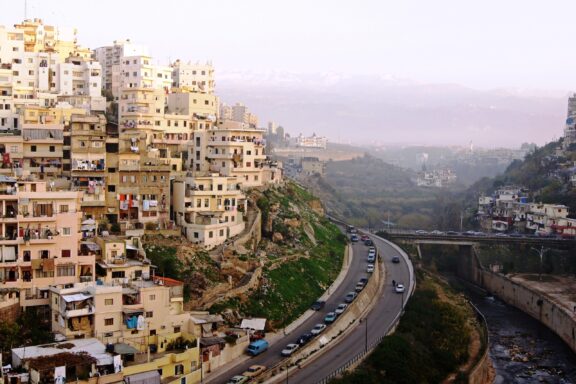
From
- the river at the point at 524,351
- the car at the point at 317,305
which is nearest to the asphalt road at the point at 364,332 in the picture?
the car at the point at 317,305

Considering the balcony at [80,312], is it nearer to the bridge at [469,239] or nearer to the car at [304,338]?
the car at [304,338]

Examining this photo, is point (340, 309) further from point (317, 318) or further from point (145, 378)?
point (145, 378)

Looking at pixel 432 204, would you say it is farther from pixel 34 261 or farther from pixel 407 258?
pixel 34 261

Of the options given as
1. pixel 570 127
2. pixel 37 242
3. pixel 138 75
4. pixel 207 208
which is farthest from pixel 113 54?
pixel 570 127

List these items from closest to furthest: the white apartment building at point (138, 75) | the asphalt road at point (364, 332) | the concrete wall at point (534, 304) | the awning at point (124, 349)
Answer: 1. the awning at point (124, 349)
2. the asphalt road at point (364, 332)
3. the concrete wall at point (534, 304)
4. the white apartment building at point (138, 75)

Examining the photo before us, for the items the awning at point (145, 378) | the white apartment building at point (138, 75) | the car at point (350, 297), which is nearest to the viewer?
the awning at point (145, 378)

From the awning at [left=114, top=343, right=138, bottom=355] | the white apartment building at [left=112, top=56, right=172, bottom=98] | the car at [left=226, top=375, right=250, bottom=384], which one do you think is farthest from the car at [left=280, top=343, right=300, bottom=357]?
the white apartment building at [left=112, top=56, right=172, bottom=98]
